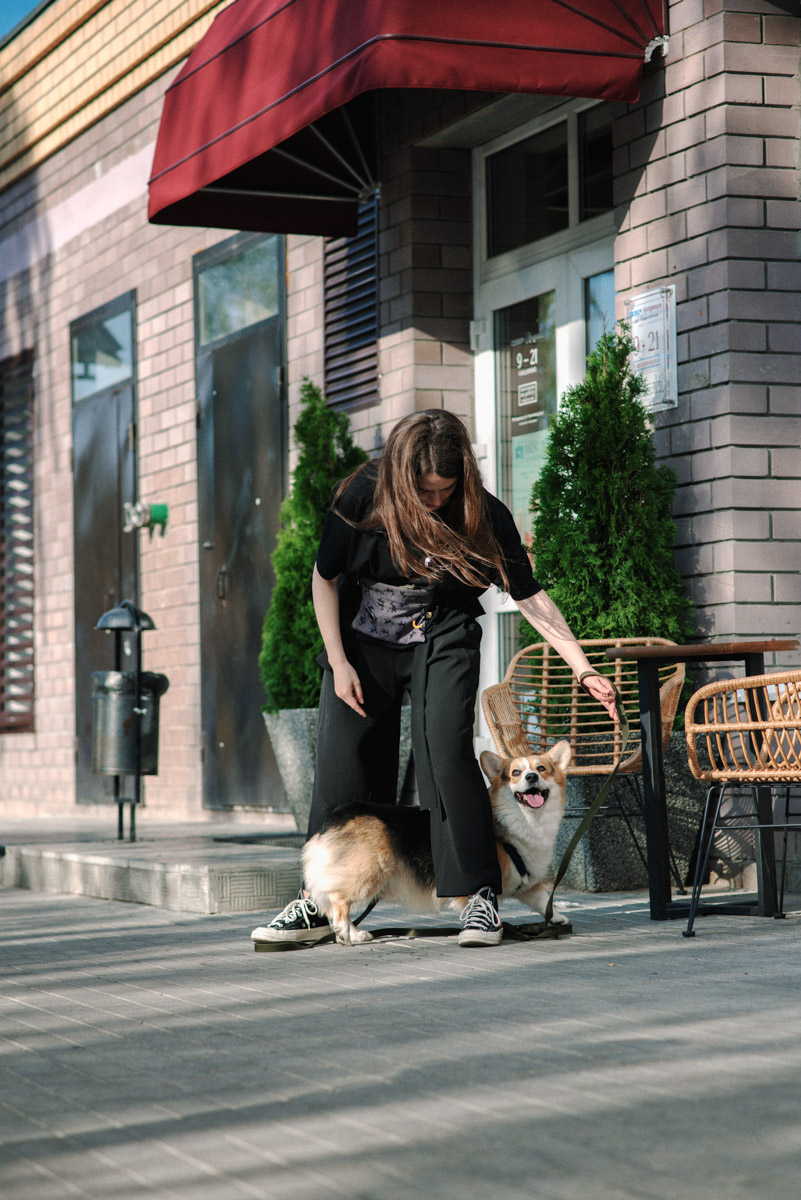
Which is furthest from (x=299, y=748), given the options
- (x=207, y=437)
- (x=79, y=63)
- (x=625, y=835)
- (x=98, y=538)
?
(x=79, y=63)

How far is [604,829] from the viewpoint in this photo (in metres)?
6.55

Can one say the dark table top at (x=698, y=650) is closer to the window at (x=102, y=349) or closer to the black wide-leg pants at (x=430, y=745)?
the black wide-leg pants at (x=430, y=745)

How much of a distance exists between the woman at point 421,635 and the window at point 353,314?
4461mm

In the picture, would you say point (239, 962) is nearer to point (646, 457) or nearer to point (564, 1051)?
point (564, 1051)

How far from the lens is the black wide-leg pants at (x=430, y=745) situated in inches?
201

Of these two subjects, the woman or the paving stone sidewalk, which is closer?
the paving stone sidewalk

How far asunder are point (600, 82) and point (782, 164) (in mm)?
890

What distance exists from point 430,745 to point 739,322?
2634mm

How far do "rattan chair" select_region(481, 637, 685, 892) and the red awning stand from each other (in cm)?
251

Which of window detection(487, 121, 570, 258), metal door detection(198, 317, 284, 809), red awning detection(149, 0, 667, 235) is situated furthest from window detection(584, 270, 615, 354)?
metal door detection(198, 317, 284, 809)

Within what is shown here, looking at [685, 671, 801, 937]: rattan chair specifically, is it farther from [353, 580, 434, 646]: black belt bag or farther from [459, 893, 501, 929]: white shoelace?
[353, 580, 434, 646]: black belt bag

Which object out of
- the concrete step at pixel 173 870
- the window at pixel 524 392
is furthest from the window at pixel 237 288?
the concrete step at pixel 173 870

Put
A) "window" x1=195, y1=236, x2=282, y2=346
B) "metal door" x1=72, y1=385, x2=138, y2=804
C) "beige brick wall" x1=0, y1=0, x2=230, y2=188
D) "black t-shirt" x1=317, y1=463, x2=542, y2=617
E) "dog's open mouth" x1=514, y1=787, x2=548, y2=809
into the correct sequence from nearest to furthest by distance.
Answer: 1. "black t-shirt" x1=317, y1=463, x2=542, y2=617
2. "dog's open mouth" x1=514, y1=787, x2=548, y2=809
3. "window" x1=195, y1=236, x2=282, y2=346
4. "beige brick wall" x1=0, y1=0, x2=230, y2=188
5. "metal door" x1=72, y1=385, x2=138, y2=804

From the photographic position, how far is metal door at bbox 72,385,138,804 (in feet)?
42.4
